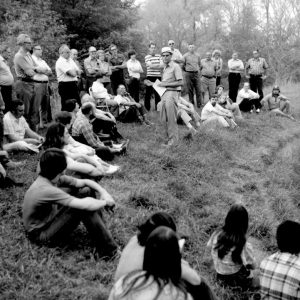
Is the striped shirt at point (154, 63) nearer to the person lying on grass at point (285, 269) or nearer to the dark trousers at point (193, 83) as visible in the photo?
the dark trousers at point (193, 83)

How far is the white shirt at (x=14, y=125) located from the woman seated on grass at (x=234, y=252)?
4.27 metres

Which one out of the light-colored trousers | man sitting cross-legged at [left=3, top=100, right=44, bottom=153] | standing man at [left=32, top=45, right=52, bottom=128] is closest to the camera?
man sitting cross-legged at [left=3, top=100, right=44, bottom=153]

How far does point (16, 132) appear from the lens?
6887mm

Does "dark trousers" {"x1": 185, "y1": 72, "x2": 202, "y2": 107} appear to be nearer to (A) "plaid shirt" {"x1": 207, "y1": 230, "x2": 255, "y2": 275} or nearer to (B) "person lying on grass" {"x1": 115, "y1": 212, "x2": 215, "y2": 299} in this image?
(A) "plaid shirt" {"x1": 207, "y1": 230, "x2": 255, "y2": 275}

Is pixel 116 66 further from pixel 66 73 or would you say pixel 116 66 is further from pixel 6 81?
pixel 6 81

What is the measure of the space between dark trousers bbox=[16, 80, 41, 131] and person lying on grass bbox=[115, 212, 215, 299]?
5.28m

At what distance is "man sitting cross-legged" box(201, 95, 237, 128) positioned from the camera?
10.6 metres

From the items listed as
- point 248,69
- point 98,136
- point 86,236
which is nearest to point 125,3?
point 248,69

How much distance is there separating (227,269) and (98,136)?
13.7ft

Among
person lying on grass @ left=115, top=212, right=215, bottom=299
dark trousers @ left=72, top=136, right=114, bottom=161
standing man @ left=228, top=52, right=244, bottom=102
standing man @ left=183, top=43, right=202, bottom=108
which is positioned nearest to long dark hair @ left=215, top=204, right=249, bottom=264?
person lying on grass @ left=115, top=212, right=215, bottom=299

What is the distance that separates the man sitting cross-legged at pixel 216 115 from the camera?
10.6 metres

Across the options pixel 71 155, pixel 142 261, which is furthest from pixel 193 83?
pixel 142 261

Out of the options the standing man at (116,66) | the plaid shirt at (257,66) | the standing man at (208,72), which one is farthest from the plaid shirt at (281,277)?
the plaid shirt at (257,66)

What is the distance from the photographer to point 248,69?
45.3 ft
